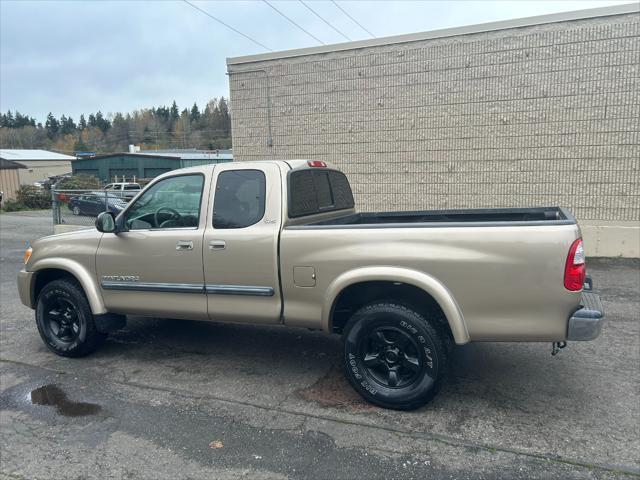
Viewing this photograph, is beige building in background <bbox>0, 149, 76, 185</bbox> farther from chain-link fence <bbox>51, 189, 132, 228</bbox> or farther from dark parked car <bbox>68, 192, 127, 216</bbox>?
dark parked car <bbox>68, 192, 127, 216</bbox>

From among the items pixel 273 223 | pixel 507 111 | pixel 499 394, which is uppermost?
pixel 507 111

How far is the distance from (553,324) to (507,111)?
299 inches

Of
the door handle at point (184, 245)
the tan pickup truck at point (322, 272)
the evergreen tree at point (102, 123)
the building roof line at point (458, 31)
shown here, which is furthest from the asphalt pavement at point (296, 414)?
the evergreen tree at point (102, 123)

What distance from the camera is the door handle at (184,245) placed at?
460 centimetres

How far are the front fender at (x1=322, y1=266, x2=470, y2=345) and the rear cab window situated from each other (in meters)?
0.85

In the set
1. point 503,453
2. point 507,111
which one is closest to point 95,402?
point 503,453

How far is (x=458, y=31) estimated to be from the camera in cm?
1020

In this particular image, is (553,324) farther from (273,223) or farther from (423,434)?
(273,223)

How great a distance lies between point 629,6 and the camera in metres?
8.98

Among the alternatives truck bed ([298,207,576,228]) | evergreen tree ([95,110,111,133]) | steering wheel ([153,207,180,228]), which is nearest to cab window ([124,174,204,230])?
steering wheel ([153,207,180,228])

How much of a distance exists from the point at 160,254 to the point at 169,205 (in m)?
0.51

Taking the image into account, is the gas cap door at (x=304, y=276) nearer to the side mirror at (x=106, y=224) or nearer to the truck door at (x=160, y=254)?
the truck door at (x=160, y=254)

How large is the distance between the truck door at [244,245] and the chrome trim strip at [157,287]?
0.15 meters

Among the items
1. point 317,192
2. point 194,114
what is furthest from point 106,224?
point 194,114
